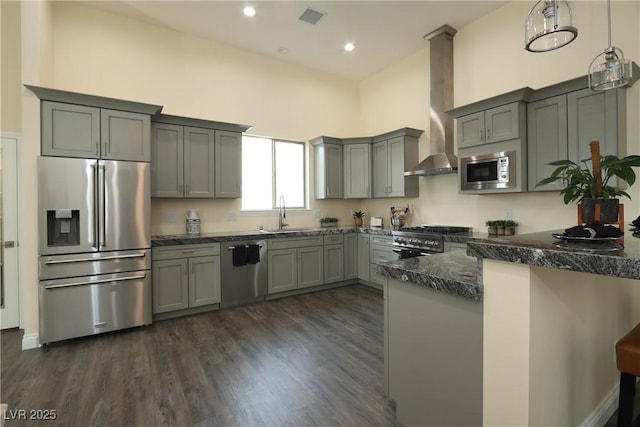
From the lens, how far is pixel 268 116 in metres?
4.98

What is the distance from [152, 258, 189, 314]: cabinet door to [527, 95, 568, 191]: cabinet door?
4.01 meters

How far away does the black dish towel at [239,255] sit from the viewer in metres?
3.94

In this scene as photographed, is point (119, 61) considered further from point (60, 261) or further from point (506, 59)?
point (506, 59)

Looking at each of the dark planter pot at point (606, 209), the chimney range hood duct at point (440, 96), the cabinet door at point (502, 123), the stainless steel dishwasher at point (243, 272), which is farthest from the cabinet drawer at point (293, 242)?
the dark planter pot at point (606, 209)

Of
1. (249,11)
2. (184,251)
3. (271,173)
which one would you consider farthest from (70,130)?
(271,173)

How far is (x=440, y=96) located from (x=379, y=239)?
2.24 meters

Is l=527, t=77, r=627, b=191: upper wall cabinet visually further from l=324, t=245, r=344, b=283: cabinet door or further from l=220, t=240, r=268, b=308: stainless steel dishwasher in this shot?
l=220, t=240, r=268, b=308: stainless steel dishwasher

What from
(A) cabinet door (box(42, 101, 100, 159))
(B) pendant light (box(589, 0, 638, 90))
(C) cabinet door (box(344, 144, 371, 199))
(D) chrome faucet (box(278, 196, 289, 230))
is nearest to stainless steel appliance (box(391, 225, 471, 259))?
(C) cabinet door (box(344, 144, 371, 199))

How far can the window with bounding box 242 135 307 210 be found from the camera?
4.87 metres

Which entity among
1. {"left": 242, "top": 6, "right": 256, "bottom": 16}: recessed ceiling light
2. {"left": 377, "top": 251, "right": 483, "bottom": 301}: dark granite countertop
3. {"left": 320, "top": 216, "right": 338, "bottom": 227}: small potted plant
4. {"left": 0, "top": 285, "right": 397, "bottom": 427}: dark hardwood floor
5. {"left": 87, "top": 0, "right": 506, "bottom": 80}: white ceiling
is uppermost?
{"left": 87, "top": 0, "right": 506, "bottom": 80}: white ceiling

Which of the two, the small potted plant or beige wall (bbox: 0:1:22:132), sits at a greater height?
beige wall (bbox: 0:1:22:132)

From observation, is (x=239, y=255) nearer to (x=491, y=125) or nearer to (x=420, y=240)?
(x=420, y=240)

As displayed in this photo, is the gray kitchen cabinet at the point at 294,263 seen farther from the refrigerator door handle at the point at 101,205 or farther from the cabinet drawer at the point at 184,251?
the refrigerator door handle at the point at 101,205

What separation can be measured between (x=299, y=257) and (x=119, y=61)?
3.49 m
